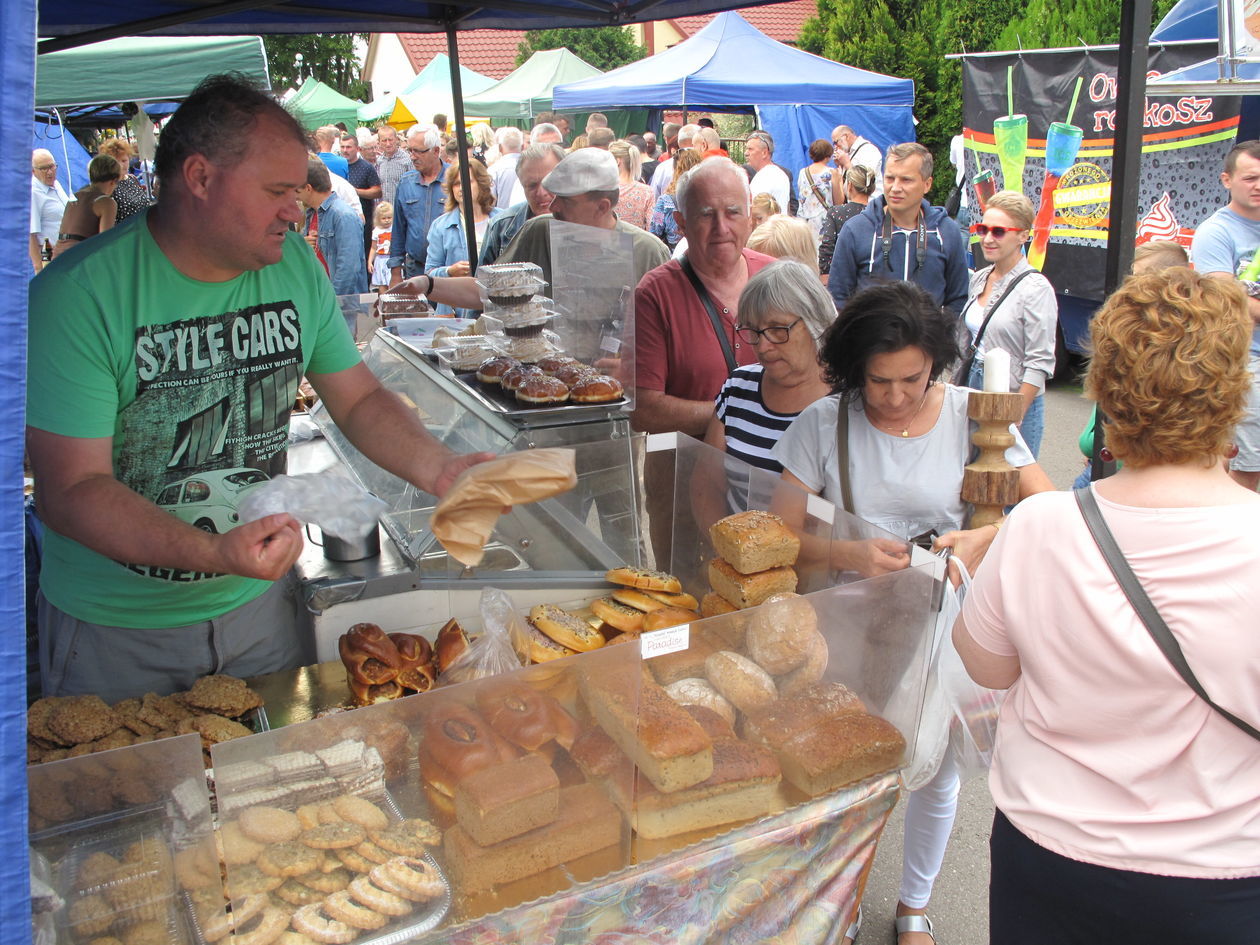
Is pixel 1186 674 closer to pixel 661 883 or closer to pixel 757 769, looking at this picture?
pixel 757 769

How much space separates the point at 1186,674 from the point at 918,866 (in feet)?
4.37

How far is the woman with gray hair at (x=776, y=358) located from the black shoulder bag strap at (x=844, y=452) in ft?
0.80

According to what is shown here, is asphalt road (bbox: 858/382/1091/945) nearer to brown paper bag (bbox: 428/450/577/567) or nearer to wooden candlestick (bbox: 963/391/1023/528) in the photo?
wooden candlestick (bbox: 963/391/1023/528)

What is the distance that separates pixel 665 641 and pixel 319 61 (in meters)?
35.0

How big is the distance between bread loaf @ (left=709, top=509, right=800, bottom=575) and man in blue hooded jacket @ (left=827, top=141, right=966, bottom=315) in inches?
132

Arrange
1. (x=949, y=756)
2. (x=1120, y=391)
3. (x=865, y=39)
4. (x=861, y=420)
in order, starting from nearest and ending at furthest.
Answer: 1. (x=1120, y=391)
2. (x=949, y=756)
3. (x=861, y=420)
4. (x=865, y=39)

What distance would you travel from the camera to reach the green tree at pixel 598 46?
30094 millimetres

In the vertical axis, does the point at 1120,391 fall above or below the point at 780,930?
above

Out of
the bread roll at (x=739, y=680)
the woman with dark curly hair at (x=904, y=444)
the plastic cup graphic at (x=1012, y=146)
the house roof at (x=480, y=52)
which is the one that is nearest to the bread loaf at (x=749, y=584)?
the woman with dark curly hair at (x=904, y=444)

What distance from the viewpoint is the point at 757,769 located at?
6.03ft

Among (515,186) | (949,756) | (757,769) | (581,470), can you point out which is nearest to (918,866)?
(949,756)

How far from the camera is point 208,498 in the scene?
6.53ft

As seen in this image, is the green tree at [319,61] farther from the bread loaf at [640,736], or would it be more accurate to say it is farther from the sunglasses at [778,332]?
the bread loaf at [640,736]

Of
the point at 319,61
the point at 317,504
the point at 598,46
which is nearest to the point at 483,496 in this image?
the point at 317,504
